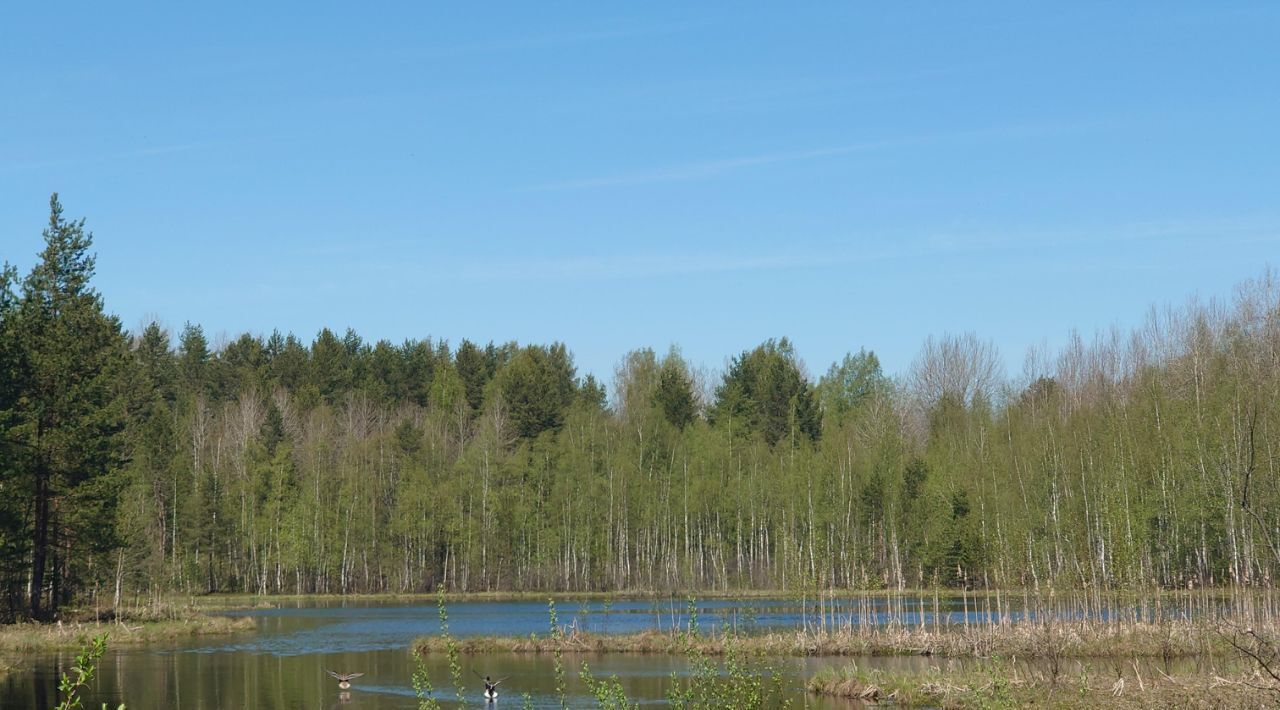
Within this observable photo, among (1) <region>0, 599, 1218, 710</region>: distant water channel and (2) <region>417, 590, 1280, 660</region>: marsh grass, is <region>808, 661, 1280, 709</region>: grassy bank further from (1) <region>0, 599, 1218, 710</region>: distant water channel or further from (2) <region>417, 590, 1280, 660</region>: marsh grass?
(2) <region>417, 590, 1280, 660</region>: marsh grass

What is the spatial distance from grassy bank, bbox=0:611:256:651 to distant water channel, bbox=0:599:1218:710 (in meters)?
0.99

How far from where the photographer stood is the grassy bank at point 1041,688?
793 inches

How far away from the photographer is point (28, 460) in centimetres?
4819

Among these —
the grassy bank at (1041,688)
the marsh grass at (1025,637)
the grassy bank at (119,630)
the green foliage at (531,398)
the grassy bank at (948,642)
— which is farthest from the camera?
the green foliage at (531,398)

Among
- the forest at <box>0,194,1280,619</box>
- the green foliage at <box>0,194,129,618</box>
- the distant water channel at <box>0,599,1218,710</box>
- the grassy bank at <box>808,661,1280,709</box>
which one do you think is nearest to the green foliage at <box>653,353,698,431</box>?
the forest at <box>0,194,1280,619</box>

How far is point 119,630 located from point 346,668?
14879 millimetres

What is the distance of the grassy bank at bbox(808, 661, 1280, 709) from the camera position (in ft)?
66.1

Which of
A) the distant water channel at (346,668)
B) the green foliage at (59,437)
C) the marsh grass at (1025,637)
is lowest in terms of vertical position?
the distant water channel at (346,668)

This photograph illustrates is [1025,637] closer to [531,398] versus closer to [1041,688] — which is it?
[1041,688]

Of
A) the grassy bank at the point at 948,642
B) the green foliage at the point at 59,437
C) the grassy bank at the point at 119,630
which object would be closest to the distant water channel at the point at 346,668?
the grassy bank at the point at 948,642

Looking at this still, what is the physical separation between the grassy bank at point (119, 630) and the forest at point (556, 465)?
2300mm

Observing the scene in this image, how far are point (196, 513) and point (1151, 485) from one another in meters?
60.2

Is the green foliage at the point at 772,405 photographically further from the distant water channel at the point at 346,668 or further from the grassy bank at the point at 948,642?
the grassy bank at the point at 948,642

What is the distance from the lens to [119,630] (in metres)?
50.1
